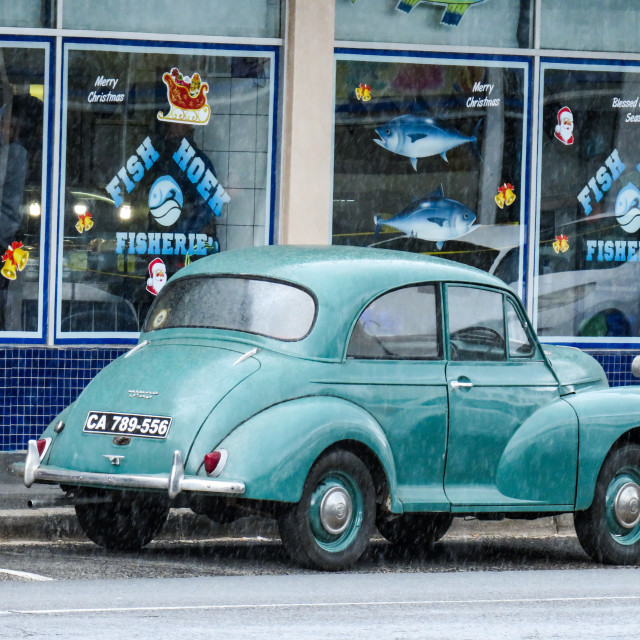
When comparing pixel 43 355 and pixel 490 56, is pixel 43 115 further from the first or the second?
pixel 490 56

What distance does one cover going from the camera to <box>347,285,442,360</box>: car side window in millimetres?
9148

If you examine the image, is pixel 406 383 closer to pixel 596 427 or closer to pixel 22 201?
pixel 596 427

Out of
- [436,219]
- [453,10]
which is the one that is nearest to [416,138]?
[436,219]

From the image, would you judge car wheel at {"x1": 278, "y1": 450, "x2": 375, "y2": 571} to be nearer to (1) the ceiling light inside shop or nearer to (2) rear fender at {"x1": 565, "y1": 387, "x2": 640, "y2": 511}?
(2) rear fender at {"x1": 565, "y1": 387, "x2": 640, "y2": 511}

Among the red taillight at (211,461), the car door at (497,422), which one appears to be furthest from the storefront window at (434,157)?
the red taillight at (211,461)

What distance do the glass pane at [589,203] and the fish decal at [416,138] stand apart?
965 millimetres

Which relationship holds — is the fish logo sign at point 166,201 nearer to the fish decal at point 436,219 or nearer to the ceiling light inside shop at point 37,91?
the ceiling light inside shop at point 37,91

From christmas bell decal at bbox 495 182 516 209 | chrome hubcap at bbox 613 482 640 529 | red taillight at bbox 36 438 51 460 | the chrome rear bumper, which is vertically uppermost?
christmas bell decal at bbox 495 182 516 209

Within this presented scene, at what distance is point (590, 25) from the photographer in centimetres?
1492

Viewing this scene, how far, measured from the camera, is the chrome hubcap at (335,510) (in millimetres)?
8617

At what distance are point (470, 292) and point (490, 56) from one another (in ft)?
18.1

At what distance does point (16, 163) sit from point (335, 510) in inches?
242

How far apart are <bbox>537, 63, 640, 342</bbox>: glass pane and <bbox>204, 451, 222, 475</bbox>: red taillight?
717 cm

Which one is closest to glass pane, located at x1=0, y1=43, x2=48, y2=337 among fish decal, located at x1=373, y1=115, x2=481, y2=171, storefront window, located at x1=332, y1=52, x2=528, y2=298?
storefront window, located at x1=332, y1=52, x2=528, y2=298
